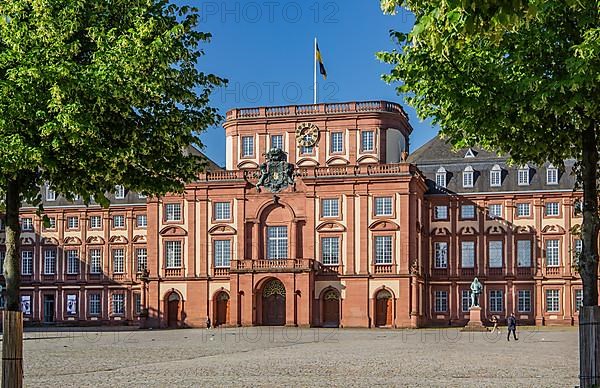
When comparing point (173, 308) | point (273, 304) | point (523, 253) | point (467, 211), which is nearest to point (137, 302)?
point (173, 308)

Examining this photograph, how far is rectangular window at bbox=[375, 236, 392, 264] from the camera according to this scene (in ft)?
226

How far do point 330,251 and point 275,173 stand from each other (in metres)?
7.42

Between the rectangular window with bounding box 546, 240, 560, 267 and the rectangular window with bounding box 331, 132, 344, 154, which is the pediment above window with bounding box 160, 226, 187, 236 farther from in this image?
the rectangular window with bounding box 546, 240, 560, 267

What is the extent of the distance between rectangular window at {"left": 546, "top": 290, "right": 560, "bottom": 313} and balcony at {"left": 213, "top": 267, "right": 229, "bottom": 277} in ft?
81.4

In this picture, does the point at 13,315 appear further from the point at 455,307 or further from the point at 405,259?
the point at 455,307

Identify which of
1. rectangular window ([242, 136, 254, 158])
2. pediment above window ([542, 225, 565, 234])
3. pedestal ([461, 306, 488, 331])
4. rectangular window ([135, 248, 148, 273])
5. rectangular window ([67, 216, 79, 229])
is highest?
rectangular window ([242, 136, 254, 158])

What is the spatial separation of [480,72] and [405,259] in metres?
55.1

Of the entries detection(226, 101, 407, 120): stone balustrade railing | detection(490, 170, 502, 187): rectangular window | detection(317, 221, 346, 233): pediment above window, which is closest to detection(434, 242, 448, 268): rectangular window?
detection(490, 170, 502, 187): rectangular window

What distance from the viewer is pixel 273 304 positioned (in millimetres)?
70375

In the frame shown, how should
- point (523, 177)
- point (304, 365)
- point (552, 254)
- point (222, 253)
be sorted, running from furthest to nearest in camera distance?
point (523, 177) → point (552, 254) → point (222, 253) → point (304, 365)

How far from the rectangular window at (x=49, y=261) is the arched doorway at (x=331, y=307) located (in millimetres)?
25595

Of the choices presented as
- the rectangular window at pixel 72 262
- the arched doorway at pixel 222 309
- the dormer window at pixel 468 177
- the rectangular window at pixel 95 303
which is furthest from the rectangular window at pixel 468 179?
the rectangular window at pixel 72 262

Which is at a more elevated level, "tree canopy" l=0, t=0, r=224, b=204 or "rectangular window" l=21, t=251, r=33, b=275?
"tree canopy" l=0, t=0, r=224, b=204

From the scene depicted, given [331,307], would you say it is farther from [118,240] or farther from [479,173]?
[118,240]
